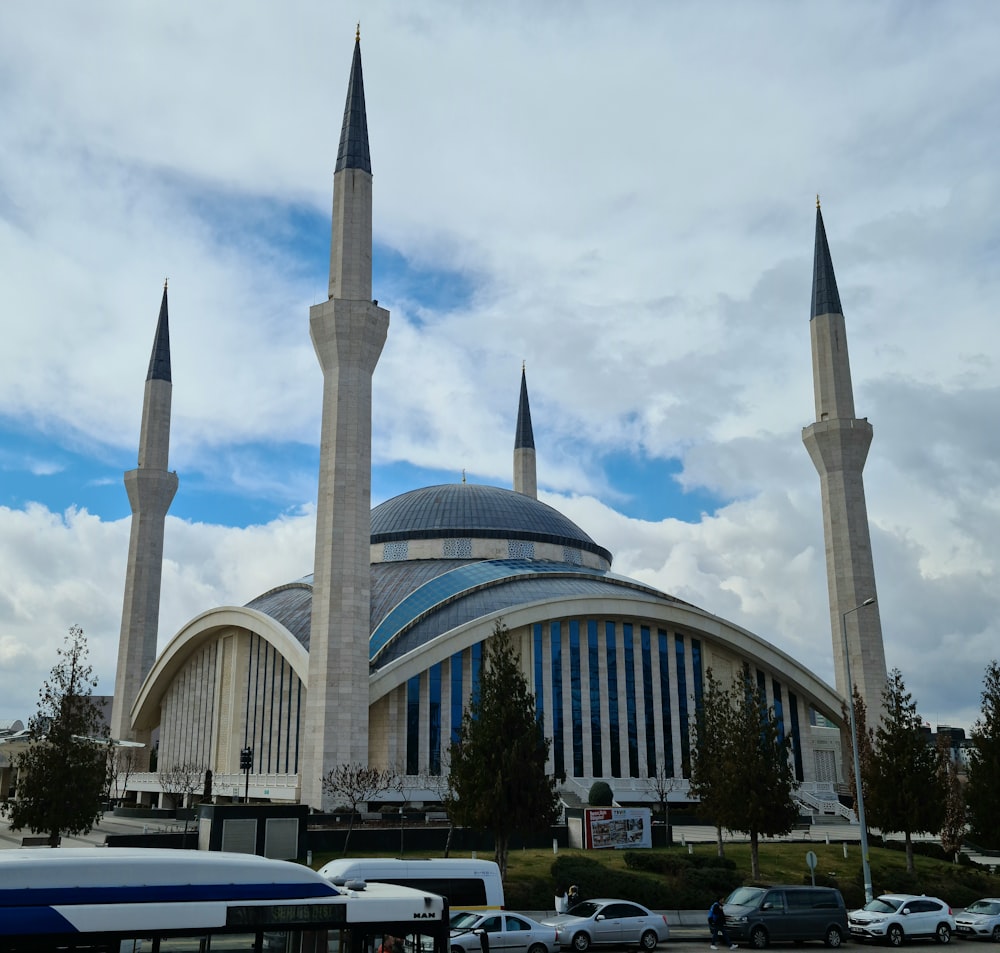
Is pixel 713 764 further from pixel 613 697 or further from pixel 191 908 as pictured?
pixel 191 908

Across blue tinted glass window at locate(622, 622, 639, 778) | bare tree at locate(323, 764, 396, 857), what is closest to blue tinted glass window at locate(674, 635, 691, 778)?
blue tinted glass window at locate(622, 622, 639, 778)

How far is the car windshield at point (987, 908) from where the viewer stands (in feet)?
97.6

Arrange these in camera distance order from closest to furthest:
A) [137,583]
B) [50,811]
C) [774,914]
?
[774,914] → [50,811] → [137,583]

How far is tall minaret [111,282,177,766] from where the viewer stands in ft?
234

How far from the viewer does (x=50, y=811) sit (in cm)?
3312

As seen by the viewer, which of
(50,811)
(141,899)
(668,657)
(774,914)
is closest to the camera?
(141,899)

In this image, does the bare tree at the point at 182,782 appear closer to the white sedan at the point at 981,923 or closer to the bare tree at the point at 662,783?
the bare tree at the point at 662,783

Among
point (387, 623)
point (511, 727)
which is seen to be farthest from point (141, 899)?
point (387, 623)

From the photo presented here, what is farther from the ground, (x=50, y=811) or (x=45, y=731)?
(x=45, y=731)

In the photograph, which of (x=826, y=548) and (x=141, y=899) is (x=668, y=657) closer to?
(x=826, y=548)

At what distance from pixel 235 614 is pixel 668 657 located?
2505 centimetres

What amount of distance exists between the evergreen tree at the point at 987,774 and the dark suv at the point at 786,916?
578 inches

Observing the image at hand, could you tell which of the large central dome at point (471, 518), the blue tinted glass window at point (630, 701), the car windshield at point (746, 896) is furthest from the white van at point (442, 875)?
the large central dome at point (471, 518)

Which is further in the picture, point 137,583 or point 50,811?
point 137,583
